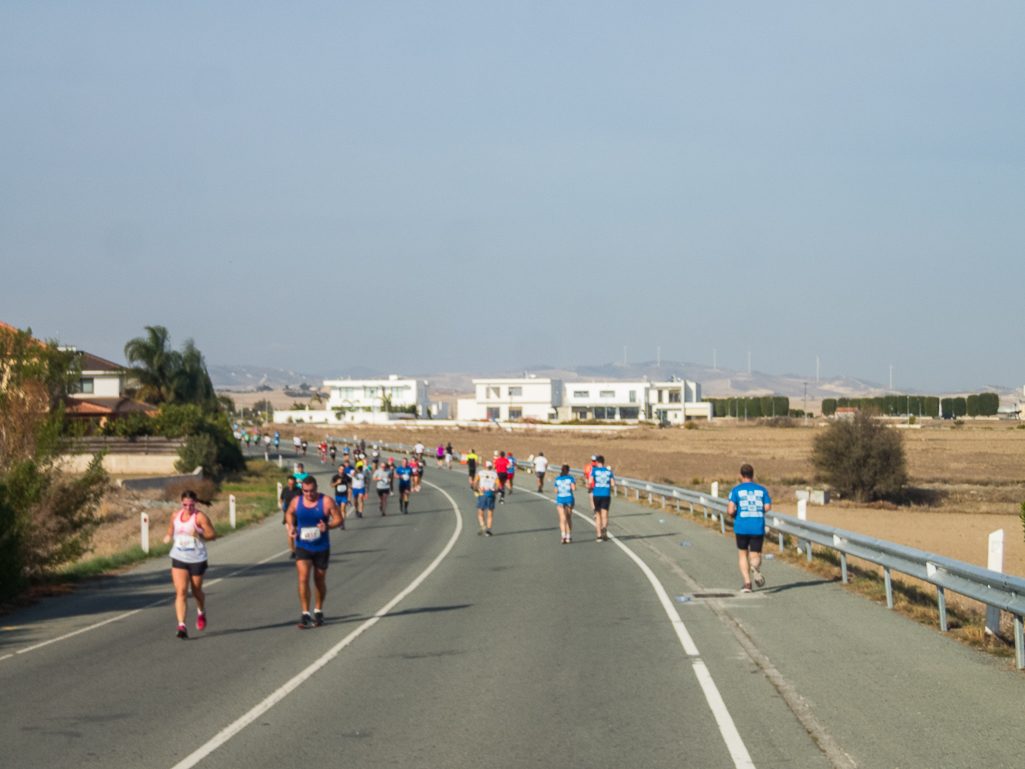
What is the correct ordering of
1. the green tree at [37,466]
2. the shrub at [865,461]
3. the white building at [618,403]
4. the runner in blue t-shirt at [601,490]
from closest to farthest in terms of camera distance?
1. the green tree at [37,466]
2. the runner in blue t-shirt at [601,490]
3. the shrub at [865,461]
4. the white building at [618,403]

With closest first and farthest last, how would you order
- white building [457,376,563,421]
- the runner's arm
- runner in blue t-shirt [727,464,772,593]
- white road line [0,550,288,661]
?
white road line [0,550,288,661] < the runner's arm < runner in blue t-shirt [727,464,772,593] < white building [457,376,563,421]

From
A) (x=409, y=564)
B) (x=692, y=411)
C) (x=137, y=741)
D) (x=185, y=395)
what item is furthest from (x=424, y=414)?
(x=137, y=741)

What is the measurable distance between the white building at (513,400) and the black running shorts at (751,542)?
451 feet

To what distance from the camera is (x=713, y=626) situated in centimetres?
1108

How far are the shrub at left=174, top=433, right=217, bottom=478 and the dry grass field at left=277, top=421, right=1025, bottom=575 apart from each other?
2194 centimetres

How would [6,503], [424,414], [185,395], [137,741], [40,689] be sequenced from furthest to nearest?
[424,414] → [185,395] → [6,503] → [40,689] → [137,741]

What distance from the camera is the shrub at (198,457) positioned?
5100 centimetres

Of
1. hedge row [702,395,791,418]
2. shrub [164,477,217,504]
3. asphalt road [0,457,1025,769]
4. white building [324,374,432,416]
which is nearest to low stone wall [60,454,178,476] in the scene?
shrub [164,477,217,504]

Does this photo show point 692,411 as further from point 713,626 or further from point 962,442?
point 713,626

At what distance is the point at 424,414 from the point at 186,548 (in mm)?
159756

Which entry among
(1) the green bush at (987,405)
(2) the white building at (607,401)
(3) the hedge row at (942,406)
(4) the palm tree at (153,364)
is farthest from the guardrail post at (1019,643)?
(1) the green bush at (987,405)

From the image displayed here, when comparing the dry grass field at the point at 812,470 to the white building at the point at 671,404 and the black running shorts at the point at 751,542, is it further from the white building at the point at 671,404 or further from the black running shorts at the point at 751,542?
the white building at the point at 671,404

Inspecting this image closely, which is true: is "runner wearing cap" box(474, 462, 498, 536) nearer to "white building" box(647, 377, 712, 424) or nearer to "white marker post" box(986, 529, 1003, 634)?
"white marker post" box(986, 529, 1003, 634)

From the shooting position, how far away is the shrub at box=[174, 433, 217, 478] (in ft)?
167
